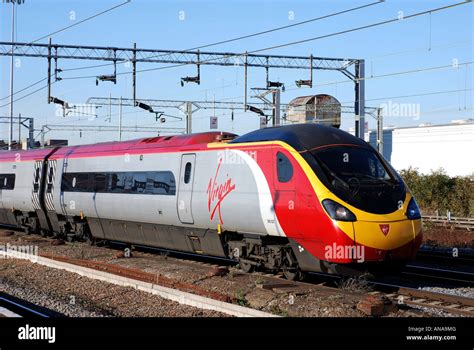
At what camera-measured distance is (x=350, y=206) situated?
40.4 ft

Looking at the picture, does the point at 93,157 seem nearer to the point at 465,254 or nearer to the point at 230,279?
the point at 230,279

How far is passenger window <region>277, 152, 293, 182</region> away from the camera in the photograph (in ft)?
43.4

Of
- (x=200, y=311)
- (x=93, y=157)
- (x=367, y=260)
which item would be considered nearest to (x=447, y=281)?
(x=367, y=260)

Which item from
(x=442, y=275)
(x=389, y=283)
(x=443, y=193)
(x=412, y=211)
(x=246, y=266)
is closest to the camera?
(x=412, y=211)

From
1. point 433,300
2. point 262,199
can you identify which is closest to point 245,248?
point 262,199

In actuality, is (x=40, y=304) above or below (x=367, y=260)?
below

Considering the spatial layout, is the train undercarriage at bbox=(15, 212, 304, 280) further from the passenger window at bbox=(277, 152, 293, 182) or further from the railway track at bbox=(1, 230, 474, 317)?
the passenger window at bbox=(277, 152, 293, 182)

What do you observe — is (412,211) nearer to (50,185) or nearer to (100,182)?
(100,182)

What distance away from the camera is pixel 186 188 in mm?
16359

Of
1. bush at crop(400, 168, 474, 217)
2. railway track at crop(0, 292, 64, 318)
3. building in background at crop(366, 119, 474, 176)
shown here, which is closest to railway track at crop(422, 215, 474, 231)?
bush at crop(400, 168, 474, 217)

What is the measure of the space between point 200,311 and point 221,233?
4.27 metres

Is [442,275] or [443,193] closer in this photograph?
[442,275]

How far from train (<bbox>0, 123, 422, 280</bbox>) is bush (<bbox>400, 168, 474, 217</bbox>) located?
21.2 meters

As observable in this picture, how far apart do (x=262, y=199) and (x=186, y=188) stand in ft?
10.1
